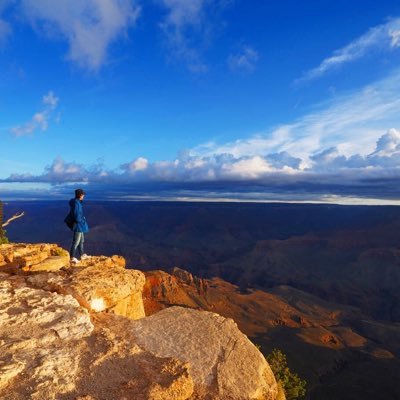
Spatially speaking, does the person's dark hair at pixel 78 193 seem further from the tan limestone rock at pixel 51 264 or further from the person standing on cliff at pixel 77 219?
the tan limestone rock at pixel 51 264

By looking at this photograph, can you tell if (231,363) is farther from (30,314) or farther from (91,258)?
(91,258)

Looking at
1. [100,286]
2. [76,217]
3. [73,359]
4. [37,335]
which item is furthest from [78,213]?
[73,359]

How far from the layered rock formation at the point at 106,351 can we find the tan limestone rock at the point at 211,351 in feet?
0.07

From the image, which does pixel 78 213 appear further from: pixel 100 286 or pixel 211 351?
pixel 211 351

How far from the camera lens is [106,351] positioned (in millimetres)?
8398

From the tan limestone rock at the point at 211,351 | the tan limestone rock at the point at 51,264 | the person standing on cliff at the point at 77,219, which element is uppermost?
the person standing on cliff at the point at 77,219

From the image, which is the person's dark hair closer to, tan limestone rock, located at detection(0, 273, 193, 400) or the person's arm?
the person's arm

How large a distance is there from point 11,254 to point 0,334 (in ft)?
24.3

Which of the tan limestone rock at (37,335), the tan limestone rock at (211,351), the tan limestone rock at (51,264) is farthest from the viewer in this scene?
the tan limestone rock at (51,264)

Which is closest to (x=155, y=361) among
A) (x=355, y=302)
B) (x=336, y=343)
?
(x=336, y=343)

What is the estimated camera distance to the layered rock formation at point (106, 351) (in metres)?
7.09

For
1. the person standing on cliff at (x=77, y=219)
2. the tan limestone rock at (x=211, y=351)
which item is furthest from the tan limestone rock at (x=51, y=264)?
the tan limestone rock at (x=211, y=351)

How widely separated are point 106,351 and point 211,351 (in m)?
2.53

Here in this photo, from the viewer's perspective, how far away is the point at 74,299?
10930mm
